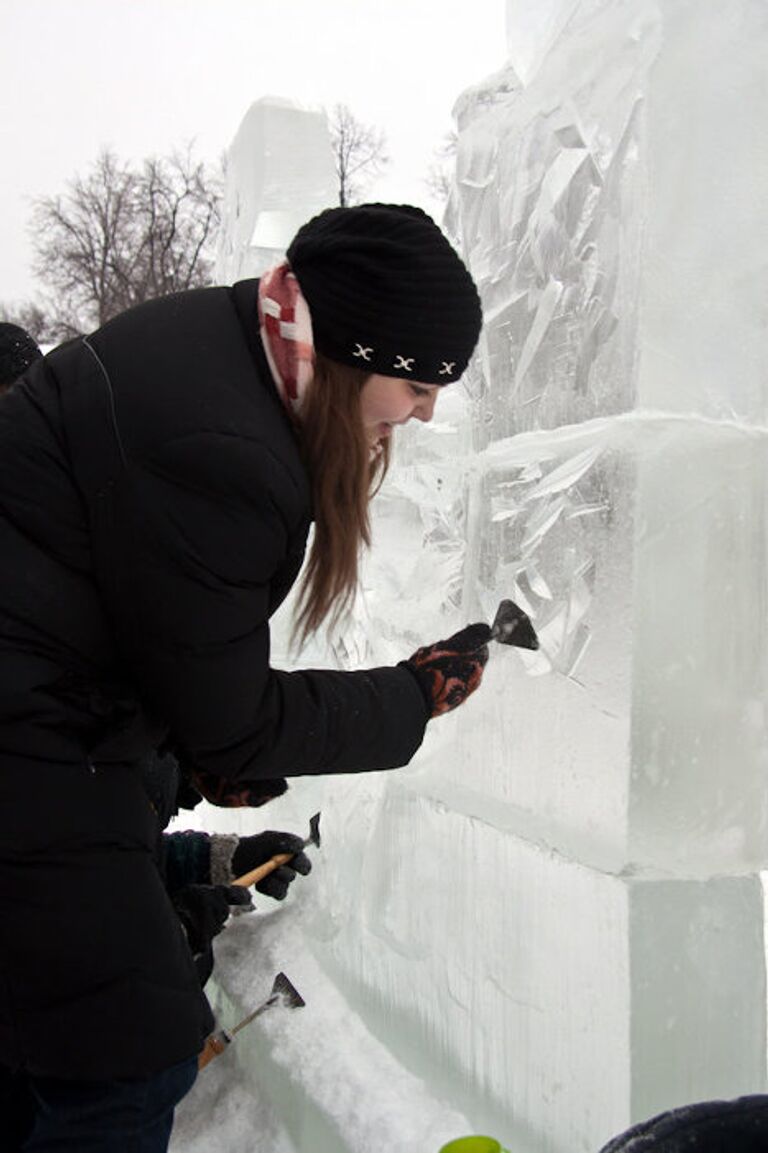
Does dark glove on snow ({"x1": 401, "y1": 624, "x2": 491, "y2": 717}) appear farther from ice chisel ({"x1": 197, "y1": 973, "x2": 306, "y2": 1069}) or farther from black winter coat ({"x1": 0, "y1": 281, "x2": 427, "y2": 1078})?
ice chisel ({"x1": 197, "y1": 973, "x2": 306, "y2": 1069})

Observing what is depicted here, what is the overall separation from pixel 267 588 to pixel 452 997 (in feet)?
3.31

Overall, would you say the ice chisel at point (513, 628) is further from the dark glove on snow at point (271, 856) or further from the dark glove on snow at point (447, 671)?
the dark glove on snow at point (271, 856)

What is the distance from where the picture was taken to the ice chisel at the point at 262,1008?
2135 millimetres

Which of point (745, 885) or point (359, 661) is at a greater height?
point (359, 661)

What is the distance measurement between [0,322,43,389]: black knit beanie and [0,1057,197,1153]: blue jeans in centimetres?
214

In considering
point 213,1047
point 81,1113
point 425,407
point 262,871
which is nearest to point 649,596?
point 425,407

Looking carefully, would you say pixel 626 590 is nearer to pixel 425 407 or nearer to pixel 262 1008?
pixel 425 407

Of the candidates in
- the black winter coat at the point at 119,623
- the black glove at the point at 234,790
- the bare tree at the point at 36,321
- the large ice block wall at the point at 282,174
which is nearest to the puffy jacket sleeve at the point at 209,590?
the black winter coat at the point at 119,623

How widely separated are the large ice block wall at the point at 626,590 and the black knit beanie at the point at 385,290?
431 mm

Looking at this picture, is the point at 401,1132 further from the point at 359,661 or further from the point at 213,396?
the point at 213,396

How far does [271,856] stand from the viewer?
239 centimetres

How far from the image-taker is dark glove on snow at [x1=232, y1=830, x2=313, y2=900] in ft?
7.76

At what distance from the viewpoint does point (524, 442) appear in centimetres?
175

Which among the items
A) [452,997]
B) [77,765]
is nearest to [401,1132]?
[452,997]
